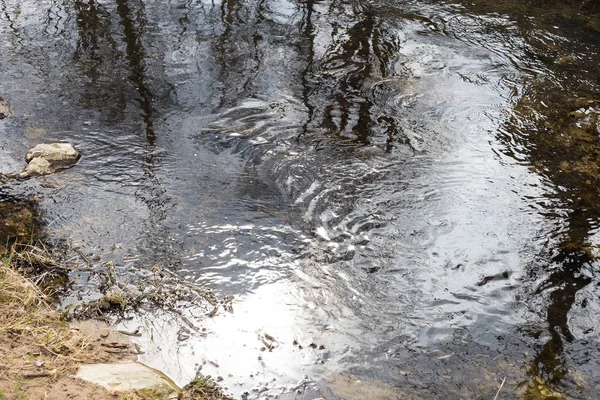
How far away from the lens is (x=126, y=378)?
3.70 m

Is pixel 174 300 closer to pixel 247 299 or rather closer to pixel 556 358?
pixel 247 299

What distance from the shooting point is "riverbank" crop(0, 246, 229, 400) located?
136 inches

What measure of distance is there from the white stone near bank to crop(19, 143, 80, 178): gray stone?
2764mm

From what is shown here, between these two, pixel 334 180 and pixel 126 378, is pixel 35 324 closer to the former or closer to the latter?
pixel 126 378

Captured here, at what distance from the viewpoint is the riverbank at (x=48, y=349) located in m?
3.46

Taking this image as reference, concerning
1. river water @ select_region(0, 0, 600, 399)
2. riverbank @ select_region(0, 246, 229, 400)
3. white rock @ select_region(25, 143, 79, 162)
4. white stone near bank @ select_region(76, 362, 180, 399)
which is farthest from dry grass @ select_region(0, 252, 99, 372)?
white rock @ select_region(25, 143, 79, 162)

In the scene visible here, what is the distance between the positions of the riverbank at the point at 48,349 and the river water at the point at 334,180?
228mm

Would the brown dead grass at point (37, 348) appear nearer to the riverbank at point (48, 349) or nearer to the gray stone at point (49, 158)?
the riverbank at point (48, 349)

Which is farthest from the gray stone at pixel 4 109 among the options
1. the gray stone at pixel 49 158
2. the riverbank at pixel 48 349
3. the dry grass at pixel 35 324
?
the dry grass at pixel 35 324

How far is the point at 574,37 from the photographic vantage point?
30.7ft

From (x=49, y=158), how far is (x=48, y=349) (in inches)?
109

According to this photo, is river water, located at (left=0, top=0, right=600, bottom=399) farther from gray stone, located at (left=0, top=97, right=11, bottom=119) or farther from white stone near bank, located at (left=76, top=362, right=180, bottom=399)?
white stone near bank, located at (left=76, top=362, right=180, bottom=399)

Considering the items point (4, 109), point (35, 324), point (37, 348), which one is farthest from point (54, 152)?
point (37, 348)

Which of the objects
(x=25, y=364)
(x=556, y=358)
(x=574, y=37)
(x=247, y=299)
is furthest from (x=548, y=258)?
(x=574, y=37)
